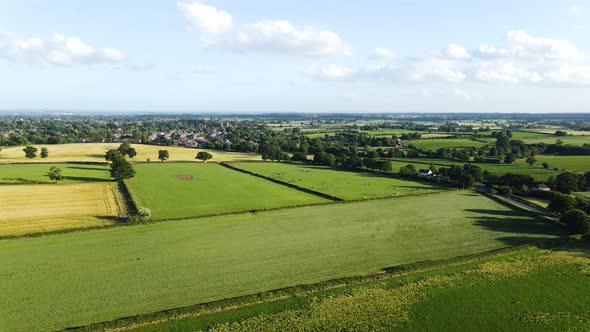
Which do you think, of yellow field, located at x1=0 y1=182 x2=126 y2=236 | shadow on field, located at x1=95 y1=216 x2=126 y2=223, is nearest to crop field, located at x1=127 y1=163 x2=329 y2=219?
shadow on field, located at x1=95 y1=216 x2=126 y2=223

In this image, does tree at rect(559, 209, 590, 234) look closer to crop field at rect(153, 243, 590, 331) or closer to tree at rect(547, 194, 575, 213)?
tree at rect(547, 194, 575, 213)

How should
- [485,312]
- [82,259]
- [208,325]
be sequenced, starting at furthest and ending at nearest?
[82,259], [485,312], [208,325]

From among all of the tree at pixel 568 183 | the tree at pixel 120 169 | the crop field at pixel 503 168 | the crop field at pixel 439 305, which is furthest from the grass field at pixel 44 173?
the tree at pixel 568 183

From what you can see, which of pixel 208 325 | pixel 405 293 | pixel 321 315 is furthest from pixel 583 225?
pixel 208 325

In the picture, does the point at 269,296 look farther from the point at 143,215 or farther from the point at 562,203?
the point at 562,203

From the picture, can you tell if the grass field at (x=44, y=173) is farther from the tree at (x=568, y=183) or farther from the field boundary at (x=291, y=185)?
the tree at (x=568, y=183)

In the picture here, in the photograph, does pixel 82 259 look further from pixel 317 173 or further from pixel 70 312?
pixel 317 173
